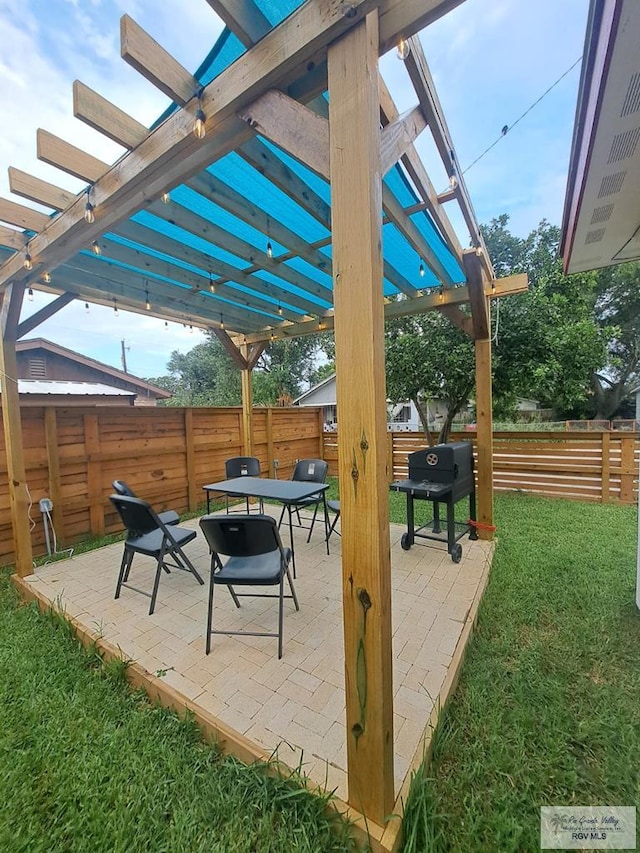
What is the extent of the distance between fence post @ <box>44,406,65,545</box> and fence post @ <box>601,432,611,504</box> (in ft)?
23.7

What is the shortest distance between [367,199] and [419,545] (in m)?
3.45

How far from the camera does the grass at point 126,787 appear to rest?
3.78 feet

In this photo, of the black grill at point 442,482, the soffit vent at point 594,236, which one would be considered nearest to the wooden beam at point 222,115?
the soffit vent at point 594,236

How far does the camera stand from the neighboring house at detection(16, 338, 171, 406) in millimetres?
6980

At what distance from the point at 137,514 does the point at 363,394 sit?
7.33ft

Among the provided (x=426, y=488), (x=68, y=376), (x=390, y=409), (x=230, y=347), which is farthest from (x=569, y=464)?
(x=68, y=376)

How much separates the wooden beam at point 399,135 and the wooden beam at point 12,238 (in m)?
2.78

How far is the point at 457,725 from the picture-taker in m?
1.56

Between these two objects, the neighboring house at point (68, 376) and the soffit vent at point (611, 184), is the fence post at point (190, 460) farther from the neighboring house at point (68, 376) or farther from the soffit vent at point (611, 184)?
the soffit vent at point (611, 184)

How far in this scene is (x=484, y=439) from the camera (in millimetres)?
3736

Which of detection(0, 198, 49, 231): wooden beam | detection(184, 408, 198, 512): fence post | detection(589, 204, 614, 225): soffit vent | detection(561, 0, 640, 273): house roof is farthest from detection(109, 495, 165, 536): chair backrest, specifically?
detection(589, 204, 614, 225): soffit vent

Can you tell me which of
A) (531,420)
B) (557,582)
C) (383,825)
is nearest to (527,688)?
(383,825)

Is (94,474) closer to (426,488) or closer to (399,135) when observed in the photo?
(426,488)

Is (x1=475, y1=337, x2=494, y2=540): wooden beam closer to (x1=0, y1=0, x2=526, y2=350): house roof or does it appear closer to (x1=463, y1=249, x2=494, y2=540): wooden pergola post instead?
(x1=463, y1=249, x2=494, y2=540): wooden pergola post
